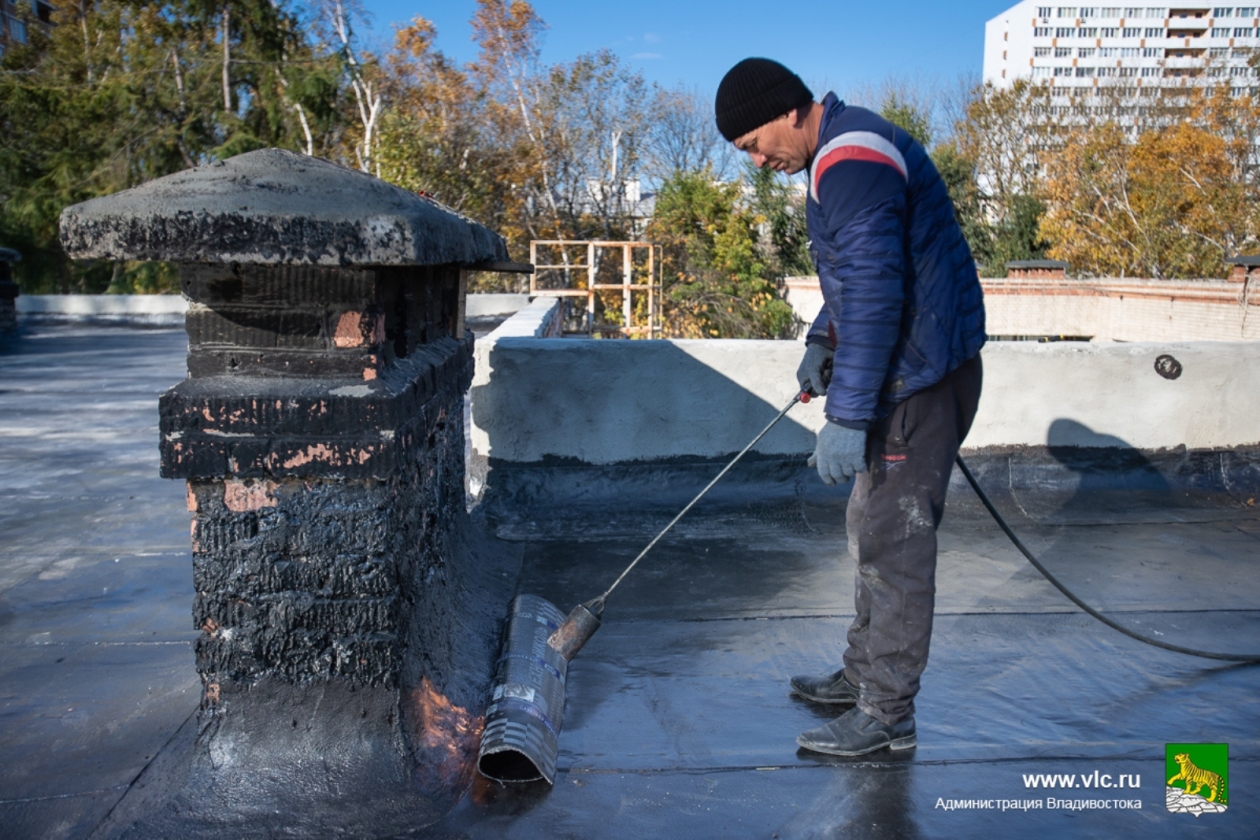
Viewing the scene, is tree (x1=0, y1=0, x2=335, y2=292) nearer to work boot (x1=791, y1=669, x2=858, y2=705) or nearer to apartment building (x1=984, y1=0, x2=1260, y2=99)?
work boot (x1=791, y1=669, x2=858, y2=705)

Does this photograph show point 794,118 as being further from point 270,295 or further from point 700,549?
point 700,549

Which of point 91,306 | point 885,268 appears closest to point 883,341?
point 885,268

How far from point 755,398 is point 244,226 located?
3506 mm

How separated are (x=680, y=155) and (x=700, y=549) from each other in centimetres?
2572

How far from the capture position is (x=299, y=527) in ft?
7.79

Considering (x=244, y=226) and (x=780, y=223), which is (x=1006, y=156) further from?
(x=244, y=226)

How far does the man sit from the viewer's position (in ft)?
8.20

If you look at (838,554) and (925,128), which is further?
(925,128)

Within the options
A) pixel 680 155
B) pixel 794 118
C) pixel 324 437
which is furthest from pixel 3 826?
pixel 680 155

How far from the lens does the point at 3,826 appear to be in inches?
86.4

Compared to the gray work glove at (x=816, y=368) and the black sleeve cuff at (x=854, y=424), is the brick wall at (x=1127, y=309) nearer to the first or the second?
the gray work glove at (x=816, y=368)

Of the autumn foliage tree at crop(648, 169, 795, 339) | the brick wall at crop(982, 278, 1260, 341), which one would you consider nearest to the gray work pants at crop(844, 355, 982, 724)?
the brick wall at crop(982, 278, 1260, 341)

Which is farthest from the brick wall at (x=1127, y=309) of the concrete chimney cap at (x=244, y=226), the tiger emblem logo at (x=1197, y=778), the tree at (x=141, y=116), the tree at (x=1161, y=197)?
the tree at (x=141, y=116)

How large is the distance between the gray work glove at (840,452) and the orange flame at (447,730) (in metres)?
1.19
